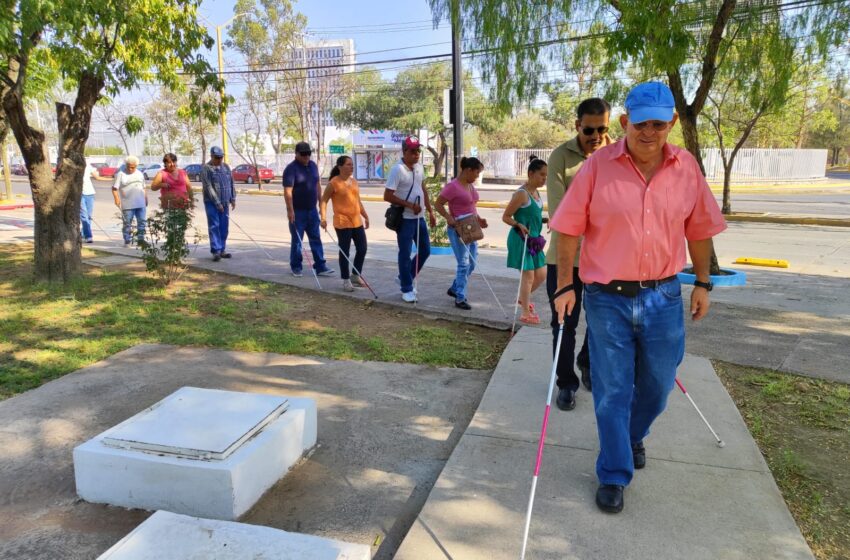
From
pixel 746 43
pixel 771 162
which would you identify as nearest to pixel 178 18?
pixel 746 43

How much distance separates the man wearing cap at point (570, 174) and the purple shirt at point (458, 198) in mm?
2573

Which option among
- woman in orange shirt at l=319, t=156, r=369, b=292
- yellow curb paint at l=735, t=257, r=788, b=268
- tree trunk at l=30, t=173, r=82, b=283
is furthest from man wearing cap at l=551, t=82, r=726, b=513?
yellow curb paint at l=735, t=257, r=788, b=268

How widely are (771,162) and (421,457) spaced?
39268 mm

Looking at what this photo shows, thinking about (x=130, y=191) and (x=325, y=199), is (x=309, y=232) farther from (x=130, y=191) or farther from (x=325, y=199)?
(x=130, y=191)

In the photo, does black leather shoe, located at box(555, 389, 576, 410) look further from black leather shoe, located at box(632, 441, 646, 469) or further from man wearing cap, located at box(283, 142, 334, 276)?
man wearing cap, located at box(283, 142, 334, 276)

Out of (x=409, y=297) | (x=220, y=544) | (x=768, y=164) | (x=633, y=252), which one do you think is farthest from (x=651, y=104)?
(x=768, y=164)

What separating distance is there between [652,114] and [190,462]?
259 cm

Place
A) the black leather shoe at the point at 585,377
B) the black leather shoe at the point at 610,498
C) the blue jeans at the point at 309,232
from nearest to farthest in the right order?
the black leather shoe at the point at 610,498 < the black leather shoe at the point at 585,377 < the blue jeans at the point at 309,232

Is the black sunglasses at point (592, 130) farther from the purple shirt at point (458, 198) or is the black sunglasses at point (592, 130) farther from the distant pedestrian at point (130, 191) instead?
A: the distant pedestrian at point (130, 191)

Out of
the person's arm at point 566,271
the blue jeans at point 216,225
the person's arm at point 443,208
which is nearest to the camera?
the person's arm at point 566,271

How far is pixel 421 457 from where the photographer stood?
3.49m

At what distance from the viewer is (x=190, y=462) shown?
114 inches

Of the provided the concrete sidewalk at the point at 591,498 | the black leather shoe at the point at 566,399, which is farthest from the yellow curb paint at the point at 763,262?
the black leather shoe at the point at 566,399

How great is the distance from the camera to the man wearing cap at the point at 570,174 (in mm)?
3742
